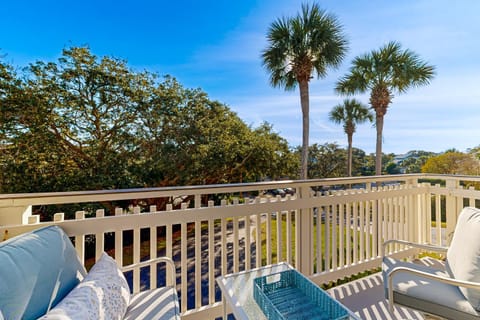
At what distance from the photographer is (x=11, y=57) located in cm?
477

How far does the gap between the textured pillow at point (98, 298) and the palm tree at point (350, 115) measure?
11453mm

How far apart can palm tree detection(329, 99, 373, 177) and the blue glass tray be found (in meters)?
10.9

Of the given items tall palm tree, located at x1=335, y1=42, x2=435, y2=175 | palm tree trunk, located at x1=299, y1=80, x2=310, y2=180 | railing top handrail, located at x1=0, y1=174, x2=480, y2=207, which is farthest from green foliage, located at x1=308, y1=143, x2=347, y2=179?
railing top handrail, located at x1=0, y1=174, x2=480, y2=207

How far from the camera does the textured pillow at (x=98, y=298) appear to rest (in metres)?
0.78

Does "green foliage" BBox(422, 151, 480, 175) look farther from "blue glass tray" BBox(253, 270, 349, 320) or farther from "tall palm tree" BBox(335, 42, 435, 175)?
"blue glass tray" BBox(253, 270, 349, 320)

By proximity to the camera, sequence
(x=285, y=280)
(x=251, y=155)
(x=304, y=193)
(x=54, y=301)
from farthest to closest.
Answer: (x=251, y=155)
(x=304, y=193)
(x=285, y=280)
(x=54, y=301)

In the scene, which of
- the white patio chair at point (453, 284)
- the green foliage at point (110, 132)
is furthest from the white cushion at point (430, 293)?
the green foliage at point (110, 132)

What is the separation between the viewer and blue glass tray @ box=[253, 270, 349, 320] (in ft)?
3.59

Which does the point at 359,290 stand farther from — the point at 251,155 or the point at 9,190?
the point at 9,190

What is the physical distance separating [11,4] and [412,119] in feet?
42.6

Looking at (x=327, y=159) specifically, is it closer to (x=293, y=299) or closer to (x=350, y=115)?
(x=350, y=115)

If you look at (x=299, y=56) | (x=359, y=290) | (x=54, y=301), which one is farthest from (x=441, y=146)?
(x=54, y=301)

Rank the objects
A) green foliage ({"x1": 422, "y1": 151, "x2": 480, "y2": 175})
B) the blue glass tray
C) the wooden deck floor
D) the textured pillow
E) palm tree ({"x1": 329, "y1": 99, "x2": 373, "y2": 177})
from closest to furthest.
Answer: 1. the textured pillow
2. the blue glass tray
3. the wooden deck floor
4. green foliage ({"x1": 422, "y1": 151, "x2": 480, "y2": 175})
5. palm tree ({"x1": 329, "y1": 99, "x2": 373, "y2": 177})

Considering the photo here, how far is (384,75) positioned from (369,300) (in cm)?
734
